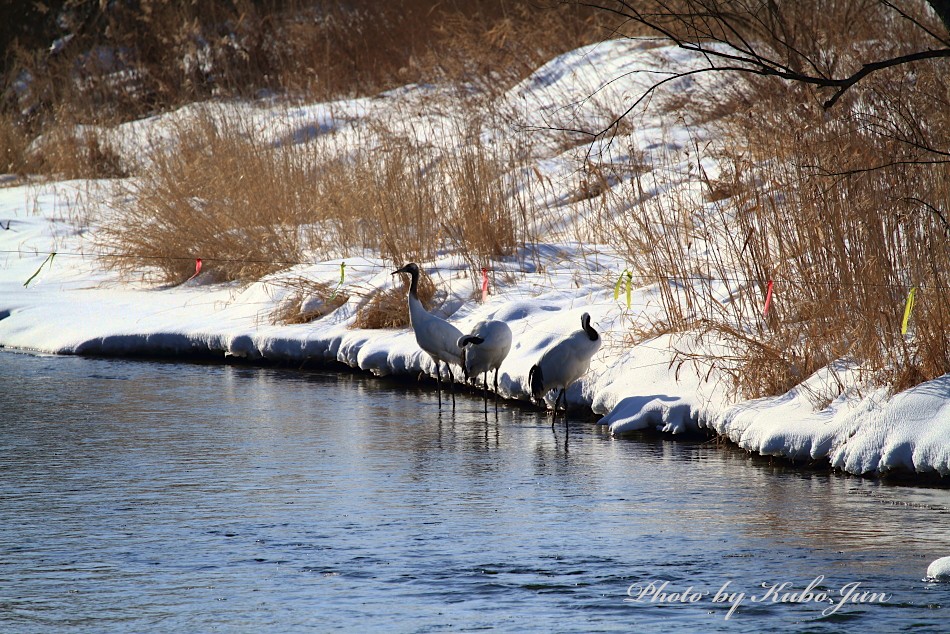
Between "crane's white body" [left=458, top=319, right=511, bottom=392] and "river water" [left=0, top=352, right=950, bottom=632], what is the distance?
44cm

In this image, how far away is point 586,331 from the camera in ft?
26.1

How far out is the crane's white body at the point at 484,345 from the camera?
27.8 feet

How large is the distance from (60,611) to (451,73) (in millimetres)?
12546

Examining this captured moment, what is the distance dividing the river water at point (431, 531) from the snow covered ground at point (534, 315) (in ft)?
0.78

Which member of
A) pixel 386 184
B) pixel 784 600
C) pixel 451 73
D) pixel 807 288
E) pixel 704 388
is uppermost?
pixel 451 73

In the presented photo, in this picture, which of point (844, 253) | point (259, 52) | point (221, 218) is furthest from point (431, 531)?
point (259, 52)

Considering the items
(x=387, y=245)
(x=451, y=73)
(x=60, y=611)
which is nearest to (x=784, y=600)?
(x=60, y=611)

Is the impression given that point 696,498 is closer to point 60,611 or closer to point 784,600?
point 784,600

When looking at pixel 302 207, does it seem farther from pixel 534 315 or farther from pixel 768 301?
Answer: pixel 768 301

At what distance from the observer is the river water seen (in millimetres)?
4434

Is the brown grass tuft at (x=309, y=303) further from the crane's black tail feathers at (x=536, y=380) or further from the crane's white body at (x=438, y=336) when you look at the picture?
the crane's black tail feathers at (x=536, y=380)

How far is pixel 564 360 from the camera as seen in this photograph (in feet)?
25.9

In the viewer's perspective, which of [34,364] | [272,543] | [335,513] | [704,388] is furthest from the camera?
[34,364]

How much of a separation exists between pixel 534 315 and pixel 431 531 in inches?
182
